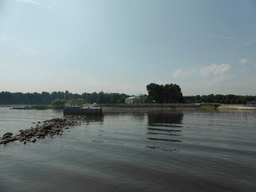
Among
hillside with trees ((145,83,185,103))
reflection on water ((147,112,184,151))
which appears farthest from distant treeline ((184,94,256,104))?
reflection on water ((147,112,184,151))

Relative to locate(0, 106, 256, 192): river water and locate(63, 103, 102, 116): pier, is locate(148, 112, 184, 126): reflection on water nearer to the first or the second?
locate(0, 106, 256, 192): river water

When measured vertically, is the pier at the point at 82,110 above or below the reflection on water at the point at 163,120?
above

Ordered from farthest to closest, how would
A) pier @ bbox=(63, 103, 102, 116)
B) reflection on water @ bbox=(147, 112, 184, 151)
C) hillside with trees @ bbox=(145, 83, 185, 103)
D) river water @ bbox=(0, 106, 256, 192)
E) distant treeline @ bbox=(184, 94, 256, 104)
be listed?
distant treeline @ bbox=(184, 94, 256, 104) → hillside with trees @ bbox=(145, 83, 185, 103) → pier @ bbox=(63, 103, 102, 116) → reflection on water @ bbox=(147, 112, 184, 151) → river water @ bbox=(0, 106, 256, 192)

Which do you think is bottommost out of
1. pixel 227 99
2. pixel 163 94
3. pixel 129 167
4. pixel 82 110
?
pixel 129 167

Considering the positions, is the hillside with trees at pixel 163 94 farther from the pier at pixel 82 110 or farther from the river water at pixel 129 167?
the river water at pixel 129 167

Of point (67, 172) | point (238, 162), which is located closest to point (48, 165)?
point (67, 172)

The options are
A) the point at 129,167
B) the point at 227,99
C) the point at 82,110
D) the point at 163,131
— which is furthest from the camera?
the point at 227,99

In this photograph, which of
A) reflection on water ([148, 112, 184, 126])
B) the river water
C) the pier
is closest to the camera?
the river water

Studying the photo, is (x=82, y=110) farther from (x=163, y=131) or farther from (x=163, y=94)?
(x=163, y=94)

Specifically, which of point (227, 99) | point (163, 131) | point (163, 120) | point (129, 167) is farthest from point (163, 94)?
point (129, 167)

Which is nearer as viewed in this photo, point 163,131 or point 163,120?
point 163,131

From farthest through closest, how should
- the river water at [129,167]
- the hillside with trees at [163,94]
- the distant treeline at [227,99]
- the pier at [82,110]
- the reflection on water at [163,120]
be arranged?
the distant treeline at [227,99] → the hillside with trees at [163,94] → the pier at [82,110] → the reflection on water at [163,120] → the river water at [129,167]

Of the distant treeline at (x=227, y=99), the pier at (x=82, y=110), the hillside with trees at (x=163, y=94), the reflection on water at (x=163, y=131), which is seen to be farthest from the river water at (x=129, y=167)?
the distant treeline at (x=227, y=99)

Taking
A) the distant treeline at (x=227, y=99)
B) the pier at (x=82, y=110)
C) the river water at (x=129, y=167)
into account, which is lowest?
the river water at (x=129, y=167)
